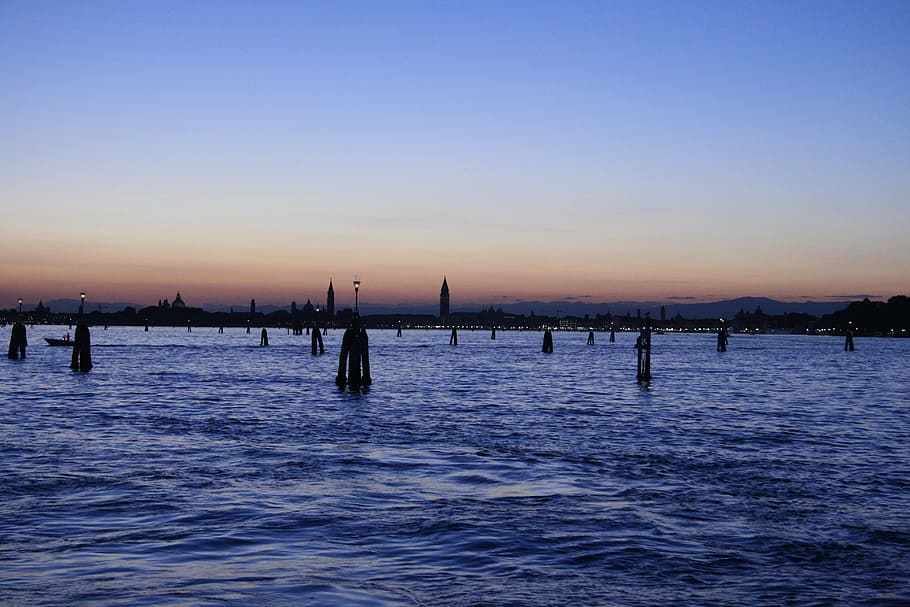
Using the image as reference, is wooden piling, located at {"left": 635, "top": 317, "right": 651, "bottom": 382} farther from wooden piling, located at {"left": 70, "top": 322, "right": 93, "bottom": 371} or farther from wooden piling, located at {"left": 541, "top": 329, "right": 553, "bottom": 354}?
wooden piling, located at {"left": 541, "top": 329, "right": 553, "bottom": 354}

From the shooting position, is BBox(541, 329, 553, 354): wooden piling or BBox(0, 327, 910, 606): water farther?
BBox(541, 329, 553, 354): wooden piling

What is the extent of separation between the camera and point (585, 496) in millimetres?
14297

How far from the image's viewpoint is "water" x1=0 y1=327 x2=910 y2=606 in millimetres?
9234

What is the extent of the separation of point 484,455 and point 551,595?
33.1ft

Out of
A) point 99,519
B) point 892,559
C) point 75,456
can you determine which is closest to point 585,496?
point 892,559

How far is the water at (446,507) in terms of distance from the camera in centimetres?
923

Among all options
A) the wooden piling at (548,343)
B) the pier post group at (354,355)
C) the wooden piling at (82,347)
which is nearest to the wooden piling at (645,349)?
the pier post group at (354,355)

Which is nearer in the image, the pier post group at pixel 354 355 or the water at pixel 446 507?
the water at pixel 446 507

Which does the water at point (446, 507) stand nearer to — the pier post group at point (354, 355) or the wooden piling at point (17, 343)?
the pier post group at point (354, 355)

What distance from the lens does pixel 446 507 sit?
1326 cm

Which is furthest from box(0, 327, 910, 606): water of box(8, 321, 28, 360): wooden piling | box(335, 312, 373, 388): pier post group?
box(8, 321, 28, 360): wooden piling

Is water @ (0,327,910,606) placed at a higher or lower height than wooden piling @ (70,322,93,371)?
lower

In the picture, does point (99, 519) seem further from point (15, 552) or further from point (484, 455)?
point (484, 455)

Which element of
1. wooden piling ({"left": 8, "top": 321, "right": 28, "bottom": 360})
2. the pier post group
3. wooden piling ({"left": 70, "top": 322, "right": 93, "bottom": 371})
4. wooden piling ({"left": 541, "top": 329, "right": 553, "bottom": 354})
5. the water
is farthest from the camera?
wooden piling ({"left": 541, "top": 329, "right": 553, "bottom": 354})
